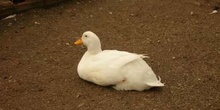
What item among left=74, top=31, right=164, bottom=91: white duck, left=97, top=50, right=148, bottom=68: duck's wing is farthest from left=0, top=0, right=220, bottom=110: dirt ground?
left=97, top=50, right=148, bottom=68: duck's wing

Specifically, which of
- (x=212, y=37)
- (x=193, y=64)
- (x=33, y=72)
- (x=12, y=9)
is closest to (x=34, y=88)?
(x=33, y=72)

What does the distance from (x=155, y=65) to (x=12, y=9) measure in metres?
2.51

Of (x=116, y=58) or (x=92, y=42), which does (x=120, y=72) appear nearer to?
(x=116, y=58)

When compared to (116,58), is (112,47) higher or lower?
lower

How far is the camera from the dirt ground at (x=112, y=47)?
3.27 m

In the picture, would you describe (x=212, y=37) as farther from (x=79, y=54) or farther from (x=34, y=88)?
(x=34, y=88)

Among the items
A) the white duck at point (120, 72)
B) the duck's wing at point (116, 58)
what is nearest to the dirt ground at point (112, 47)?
the white duck at point (120, 72)

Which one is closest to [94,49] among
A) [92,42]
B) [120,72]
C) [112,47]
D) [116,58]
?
[92,42]

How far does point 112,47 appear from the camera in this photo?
4.42m

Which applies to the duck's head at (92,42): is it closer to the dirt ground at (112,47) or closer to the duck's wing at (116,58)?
the duck's wing at (116,58)

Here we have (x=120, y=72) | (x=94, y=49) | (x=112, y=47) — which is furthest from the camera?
(x=112, y=47)

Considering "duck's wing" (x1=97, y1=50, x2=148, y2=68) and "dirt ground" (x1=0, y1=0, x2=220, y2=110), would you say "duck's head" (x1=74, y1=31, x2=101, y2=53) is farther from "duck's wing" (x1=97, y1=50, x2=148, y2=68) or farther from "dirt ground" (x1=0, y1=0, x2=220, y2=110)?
"dirt ground" (x1=0, y1=0, x2=220, y2=110)

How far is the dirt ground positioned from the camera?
3273mm

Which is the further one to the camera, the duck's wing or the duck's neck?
the duck's neck
